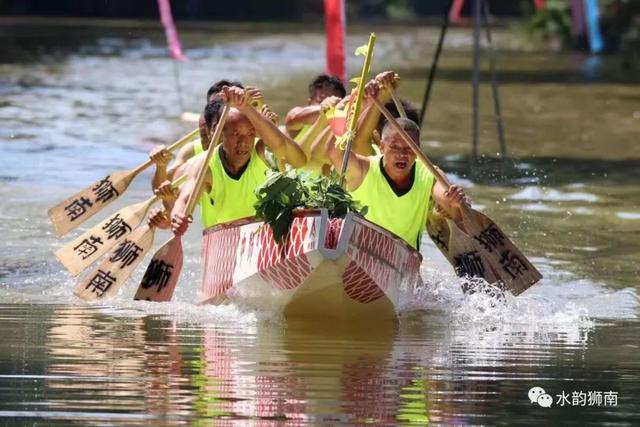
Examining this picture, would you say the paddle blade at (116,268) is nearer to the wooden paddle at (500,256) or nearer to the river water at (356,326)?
the river water at (356,326)

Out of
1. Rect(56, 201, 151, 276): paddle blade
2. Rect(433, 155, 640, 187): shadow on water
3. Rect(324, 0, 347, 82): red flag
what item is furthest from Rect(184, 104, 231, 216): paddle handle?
Rect(324, 0, 347, 82): red flag

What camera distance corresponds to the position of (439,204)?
11945 mm

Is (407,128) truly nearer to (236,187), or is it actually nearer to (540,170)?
(236,187)

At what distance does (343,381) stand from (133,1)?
139 feet

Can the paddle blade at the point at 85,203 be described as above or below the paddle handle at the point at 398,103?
below

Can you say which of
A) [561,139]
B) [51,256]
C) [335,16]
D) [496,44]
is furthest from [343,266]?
[496,44]

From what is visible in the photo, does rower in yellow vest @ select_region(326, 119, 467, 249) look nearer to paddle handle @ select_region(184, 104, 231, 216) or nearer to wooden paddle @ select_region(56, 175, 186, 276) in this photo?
paddle handle @ select_region(184, 104, 231, 216)

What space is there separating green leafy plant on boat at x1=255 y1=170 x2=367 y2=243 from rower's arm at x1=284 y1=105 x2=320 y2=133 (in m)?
3.09

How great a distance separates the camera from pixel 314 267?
33.9 feet

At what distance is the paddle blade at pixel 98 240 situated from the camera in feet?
41.8

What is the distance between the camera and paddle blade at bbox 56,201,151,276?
12.7 meters

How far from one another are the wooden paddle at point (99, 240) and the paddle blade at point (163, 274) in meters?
1.07

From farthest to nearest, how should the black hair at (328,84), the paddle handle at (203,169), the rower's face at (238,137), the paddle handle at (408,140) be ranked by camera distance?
1. the black hair at (328,84)
2. the rower's face at (238,137)
3. the paddle handle at (203,169)
4. the paddle handle at (408,140)

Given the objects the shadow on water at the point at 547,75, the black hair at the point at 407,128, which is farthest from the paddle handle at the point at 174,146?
the shadow on water at the point at 547,75
